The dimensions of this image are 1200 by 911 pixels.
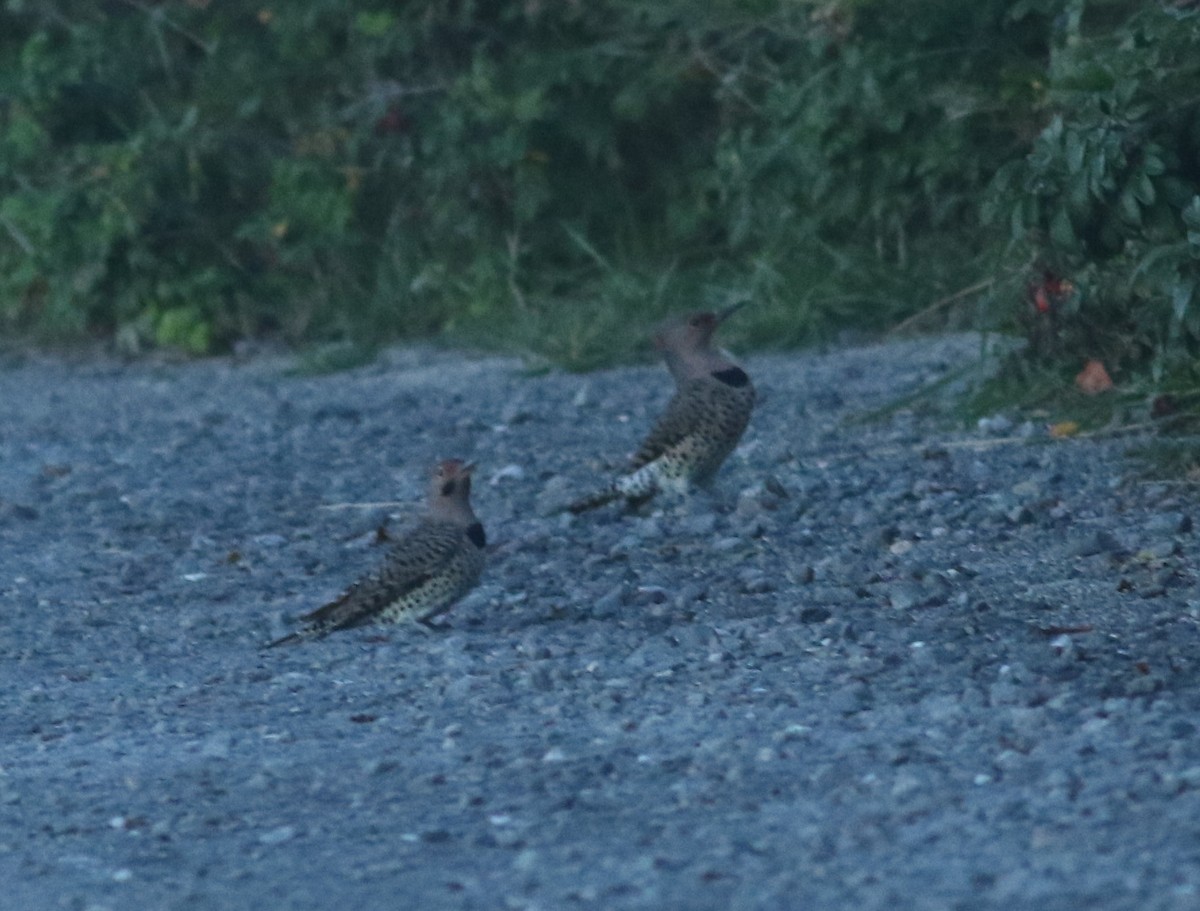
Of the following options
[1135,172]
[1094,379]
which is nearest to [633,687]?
[1135,172]

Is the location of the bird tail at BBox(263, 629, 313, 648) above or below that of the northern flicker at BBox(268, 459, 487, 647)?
below

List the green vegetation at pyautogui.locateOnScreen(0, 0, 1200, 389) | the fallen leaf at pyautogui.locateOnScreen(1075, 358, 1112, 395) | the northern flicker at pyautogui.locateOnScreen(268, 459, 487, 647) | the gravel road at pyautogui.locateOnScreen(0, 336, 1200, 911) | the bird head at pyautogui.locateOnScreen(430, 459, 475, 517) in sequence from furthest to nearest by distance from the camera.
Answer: the green vegetation at pyautogui.locateOnScreen(0, 0, 1200, 389) < the fallen leaf at pyautogui.locateOnScreen(1075, 358, 1112, 395) < the bird head at pyautogui.locateOnScreen(430, 459, 475, 517) < the northern flicker at pyautogui.locateOnScreen(268, 459, 487, 647) < the gravel road at pyautogui.locateOnScreen(0, 336, 1200, 911)

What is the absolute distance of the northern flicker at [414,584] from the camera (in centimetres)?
564

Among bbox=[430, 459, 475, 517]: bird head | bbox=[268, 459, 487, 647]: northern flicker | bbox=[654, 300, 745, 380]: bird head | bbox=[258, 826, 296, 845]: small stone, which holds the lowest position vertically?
bbox=[258, 826, 296, 845]: small stone

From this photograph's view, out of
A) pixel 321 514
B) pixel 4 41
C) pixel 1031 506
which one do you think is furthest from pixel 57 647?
pixel 4 41

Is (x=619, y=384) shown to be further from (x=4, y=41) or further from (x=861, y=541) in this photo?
(x=4, y=41)

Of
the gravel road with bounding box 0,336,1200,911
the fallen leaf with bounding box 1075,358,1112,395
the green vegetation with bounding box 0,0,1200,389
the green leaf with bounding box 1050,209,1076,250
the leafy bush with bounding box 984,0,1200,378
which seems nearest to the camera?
the gravel road with bounding box 0,336,1200,911

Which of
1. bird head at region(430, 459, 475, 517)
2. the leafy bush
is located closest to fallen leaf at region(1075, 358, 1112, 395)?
the leafy bush

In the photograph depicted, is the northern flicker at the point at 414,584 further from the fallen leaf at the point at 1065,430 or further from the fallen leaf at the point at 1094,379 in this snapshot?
the fallen leaf at the point at 1094,379

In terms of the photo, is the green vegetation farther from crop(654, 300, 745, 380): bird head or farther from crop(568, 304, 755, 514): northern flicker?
crop(568, 304, 755, 514): northern flicker

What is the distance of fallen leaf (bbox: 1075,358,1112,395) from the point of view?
757 centimetres

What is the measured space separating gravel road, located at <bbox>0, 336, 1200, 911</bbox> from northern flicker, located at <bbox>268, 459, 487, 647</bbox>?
0.23ft

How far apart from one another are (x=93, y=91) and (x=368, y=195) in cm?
173

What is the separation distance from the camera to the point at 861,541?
636cm
